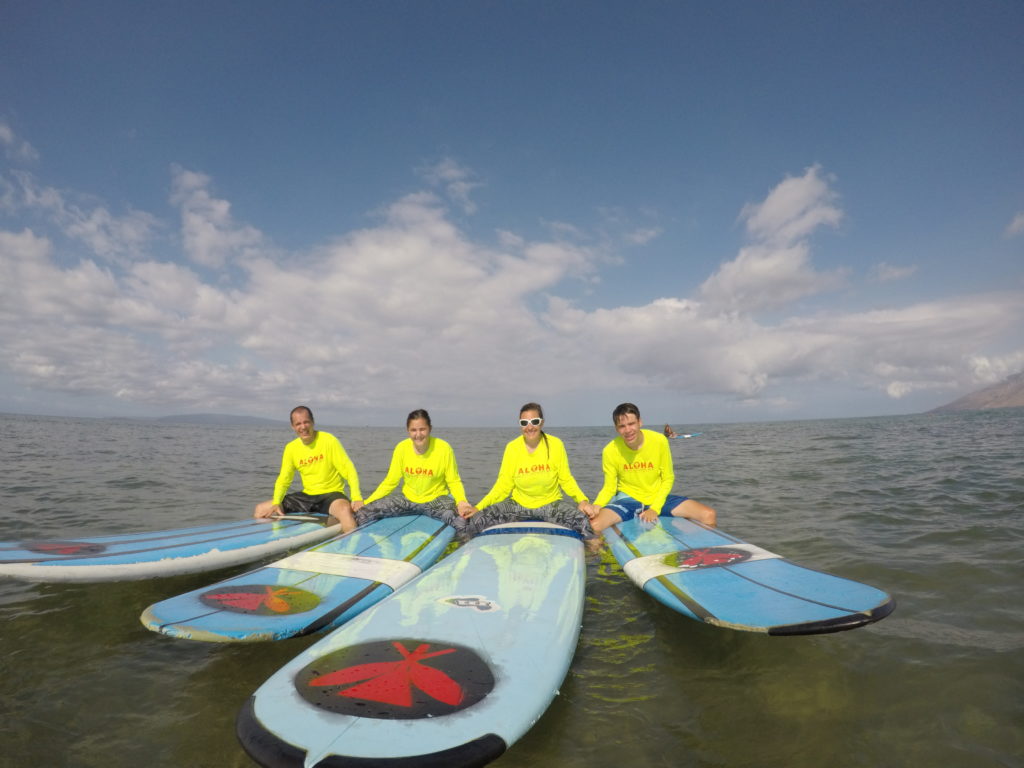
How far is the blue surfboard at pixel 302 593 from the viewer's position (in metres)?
3.22

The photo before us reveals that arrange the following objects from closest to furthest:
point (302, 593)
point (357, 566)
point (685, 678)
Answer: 1. point (685, 678)
2. point (302, 593)
3. point (357, 566)

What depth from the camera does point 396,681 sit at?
2459 millimetres

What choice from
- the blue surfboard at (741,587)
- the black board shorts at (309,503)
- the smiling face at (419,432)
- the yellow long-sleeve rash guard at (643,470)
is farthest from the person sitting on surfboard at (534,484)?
the black board shorts at (309,503)

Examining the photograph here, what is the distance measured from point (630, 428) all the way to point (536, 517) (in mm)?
1698

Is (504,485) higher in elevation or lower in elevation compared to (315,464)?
lower

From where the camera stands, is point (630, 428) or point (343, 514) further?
point (343, 514)

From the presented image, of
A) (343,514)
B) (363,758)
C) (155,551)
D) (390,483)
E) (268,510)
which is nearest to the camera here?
(363,758)

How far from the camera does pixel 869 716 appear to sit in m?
2.97

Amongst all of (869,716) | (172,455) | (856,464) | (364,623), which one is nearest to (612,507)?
(869,716)

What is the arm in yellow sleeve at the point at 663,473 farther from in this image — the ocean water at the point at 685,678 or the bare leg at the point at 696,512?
the ocean water at the point at 685,678

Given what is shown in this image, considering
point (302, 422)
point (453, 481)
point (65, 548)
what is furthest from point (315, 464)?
point (65, 548)

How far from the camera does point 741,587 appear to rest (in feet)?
12.4

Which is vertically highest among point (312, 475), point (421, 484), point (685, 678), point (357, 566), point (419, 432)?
point (419, 432)

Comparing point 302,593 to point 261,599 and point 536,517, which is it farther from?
point 536,517
